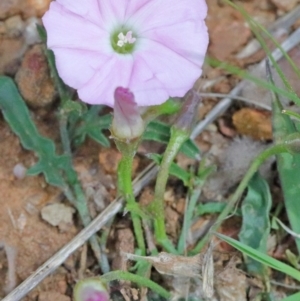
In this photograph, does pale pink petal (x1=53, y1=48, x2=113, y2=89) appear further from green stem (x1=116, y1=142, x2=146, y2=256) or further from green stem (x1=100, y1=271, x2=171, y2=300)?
green stem (x1=100, y1=271, x2=171, y2=300)

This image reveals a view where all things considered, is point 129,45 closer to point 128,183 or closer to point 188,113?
point 188,113

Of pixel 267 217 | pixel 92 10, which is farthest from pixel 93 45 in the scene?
pixel 267 217

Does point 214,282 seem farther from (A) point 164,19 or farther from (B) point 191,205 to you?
(A) point 164,19

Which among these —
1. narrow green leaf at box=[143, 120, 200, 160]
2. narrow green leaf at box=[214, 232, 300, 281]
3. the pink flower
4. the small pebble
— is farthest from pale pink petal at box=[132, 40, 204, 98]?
the small pebble

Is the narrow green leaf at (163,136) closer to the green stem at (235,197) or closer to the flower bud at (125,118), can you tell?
the green stem at (235,197)

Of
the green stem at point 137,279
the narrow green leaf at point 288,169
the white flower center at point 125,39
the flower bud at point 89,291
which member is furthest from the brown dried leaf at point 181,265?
the white flower center at point 125,39

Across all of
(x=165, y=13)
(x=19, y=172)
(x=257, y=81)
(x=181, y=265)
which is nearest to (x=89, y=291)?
(x=181, y=265)
